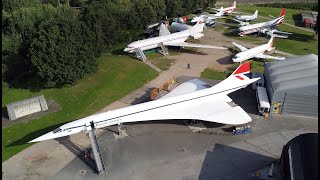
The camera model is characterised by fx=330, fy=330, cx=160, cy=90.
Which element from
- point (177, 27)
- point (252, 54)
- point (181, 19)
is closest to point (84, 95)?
point (252, 54)

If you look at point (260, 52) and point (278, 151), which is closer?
point (278, 151)

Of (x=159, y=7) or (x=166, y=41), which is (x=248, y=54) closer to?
(x=166, y=41)

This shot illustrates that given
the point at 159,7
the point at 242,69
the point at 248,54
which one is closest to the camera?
the point at 242,69

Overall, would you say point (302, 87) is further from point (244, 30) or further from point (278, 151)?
point (244, 30)

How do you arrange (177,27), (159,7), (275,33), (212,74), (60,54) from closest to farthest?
(60,54), (212,74), (275,33), (177,27), (159,7)

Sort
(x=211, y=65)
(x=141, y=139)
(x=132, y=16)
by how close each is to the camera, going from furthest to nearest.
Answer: (x=132, y=16)
(x=211, y=65)
(x=141, y=139)

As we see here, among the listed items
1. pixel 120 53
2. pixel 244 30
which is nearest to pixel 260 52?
pixel 244 30
